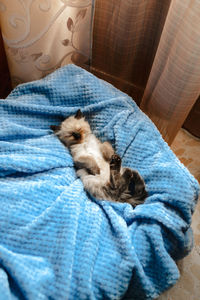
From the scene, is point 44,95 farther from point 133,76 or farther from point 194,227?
point 194,227

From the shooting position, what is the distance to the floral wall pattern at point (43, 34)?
4.17 ft

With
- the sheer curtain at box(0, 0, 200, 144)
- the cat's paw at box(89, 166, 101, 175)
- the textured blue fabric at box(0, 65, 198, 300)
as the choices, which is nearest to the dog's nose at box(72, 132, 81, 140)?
the textured blue fabric at box(0, 65, 198, 300)

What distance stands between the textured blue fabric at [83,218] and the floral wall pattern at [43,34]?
317 mm

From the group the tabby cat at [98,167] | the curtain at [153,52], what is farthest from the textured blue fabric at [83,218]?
the curtain at [153,52]

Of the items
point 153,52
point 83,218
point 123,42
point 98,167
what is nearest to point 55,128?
point 98,167

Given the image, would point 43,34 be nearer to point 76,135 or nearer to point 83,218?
point 76,135

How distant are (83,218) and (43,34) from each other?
111cm

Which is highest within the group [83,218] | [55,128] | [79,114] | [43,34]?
[43,34]

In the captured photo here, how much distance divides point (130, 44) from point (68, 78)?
1.82ft

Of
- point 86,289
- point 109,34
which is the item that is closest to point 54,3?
point 109,34

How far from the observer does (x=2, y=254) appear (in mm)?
842

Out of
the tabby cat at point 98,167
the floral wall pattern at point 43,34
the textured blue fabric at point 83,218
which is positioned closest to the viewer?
the textured blue fabric at point 83,218

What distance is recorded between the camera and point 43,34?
1376mm

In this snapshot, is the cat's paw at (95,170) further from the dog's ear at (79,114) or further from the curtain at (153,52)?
the curtain at (153,52)
